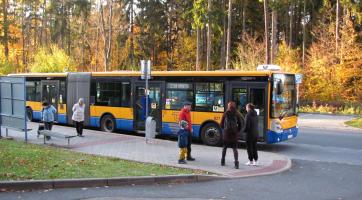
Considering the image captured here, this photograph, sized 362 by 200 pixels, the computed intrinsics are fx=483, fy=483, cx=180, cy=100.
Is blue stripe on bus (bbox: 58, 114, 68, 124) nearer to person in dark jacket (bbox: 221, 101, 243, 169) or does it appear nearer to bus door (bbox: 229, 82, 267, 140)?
bus door (bbox: 229, 82, 267, 140)

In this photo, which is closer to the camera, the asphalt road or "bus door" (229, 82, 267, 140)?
the asphalt road

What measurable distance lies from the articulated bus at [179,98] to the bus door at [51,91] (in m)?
0.05

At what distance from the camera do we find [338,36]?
154 ft

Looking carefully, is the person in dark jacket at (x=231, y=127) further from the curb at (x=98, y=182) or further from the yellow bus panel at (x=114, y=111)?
the yellow bus panel at (x=114, y=111)

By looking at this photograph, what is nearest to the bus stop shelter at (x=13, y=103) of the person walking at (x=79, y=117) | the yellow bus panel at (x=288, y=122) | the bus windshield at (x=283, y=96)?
the person walking at (x=79, y=117)

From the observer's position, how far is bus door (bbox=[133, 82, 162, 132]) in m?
19.6

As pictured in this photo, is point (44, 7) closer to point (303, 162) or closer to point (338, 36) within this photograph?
point (338, 36)

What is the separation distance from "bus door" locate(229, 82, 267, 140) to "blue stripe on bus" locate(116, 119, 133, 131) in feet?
17.4

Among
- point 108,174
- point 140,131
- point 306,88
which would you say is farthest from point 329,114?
point 108,174

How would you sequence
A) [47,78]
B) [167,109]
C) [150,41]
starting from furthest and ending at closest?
[150,41] → [47,78] → [167,109]

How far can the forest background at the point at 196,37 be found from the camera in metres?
44.2

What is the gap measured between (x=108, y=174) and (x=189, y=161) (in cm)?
336

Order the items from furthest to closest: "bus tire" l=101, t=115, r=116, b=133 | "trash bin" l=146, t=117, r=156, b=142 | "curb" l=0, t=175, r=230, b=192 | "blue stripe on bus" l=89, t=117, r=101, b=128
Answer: "blue stripe on bus" l=89, t=117, r=101, b=128, "bus tire" l=101, t=115, r=116, b=133, "trash bin" l=146, t=117, r=156, b=142, "curb" l=0, t=175, r=230, b=192

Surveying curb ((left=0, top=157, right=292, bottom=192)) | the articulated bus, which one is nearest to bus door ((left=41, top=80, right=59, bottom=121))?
the articulated bus
